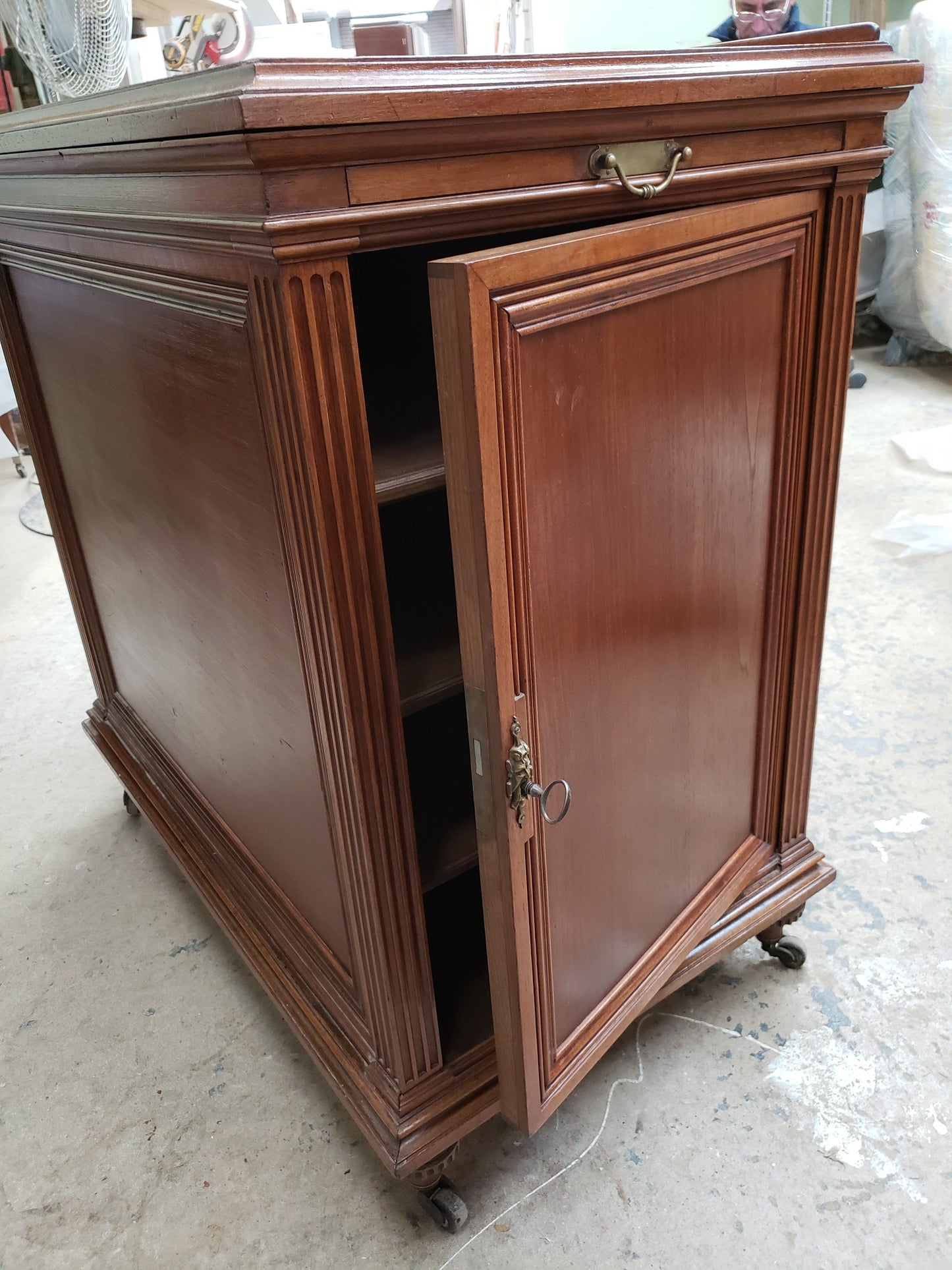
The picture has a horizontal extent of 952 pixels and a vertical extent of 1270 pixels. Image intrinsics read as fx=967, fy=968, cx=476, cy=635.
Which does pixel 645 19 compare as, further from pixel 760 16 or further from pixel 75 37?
pixel 75 37

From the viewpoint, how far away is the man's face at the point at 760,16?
3.23 meters

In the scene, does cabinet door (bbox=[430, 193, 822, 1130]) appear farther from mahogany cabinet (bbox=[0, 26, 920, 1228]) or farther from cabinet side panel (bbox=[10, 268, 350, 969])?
cabinet side panel (bbox=[10, 268, 350, 969])

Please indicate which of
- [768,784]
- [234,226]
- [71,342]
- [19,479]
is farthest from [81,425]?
[19,479]

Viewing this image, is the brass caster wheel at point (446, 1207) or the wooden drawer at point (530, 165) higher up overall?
the wooden drawer at point (530, 165)

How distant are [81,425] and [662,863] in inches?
34.7

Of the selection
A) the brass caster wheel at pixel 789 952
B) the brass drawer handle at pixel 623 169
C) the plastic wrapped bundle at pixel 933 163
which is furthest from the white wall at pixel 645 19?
the brass caster wheel at pixel 789 952

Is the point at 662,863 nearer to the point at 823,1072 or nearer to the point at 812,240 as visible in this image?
the point at 823,1072

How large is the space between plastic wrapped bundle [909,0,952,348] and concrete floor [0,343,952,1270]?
7.38 ft

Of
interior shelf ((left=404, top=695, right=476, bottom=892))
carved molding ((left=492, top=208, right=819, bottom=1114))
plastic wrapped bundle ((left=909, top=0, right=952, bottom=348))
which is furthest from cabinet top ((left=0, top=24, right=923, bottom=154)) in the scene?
plastic wrapped bundle ((left=909, top=0, right=952, bottom=348))

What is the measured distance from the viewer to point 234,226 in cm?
61

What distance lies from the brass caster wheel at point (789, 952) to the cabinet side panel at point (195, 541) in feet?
1.91

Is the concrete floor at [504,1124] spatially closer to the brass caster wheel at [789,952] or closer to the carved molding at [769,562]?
the brass caster wheel at [789,952]

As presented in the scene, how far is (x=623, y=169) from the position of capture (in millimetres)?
741

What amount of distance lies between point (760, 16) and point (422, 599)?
3.22 meters
